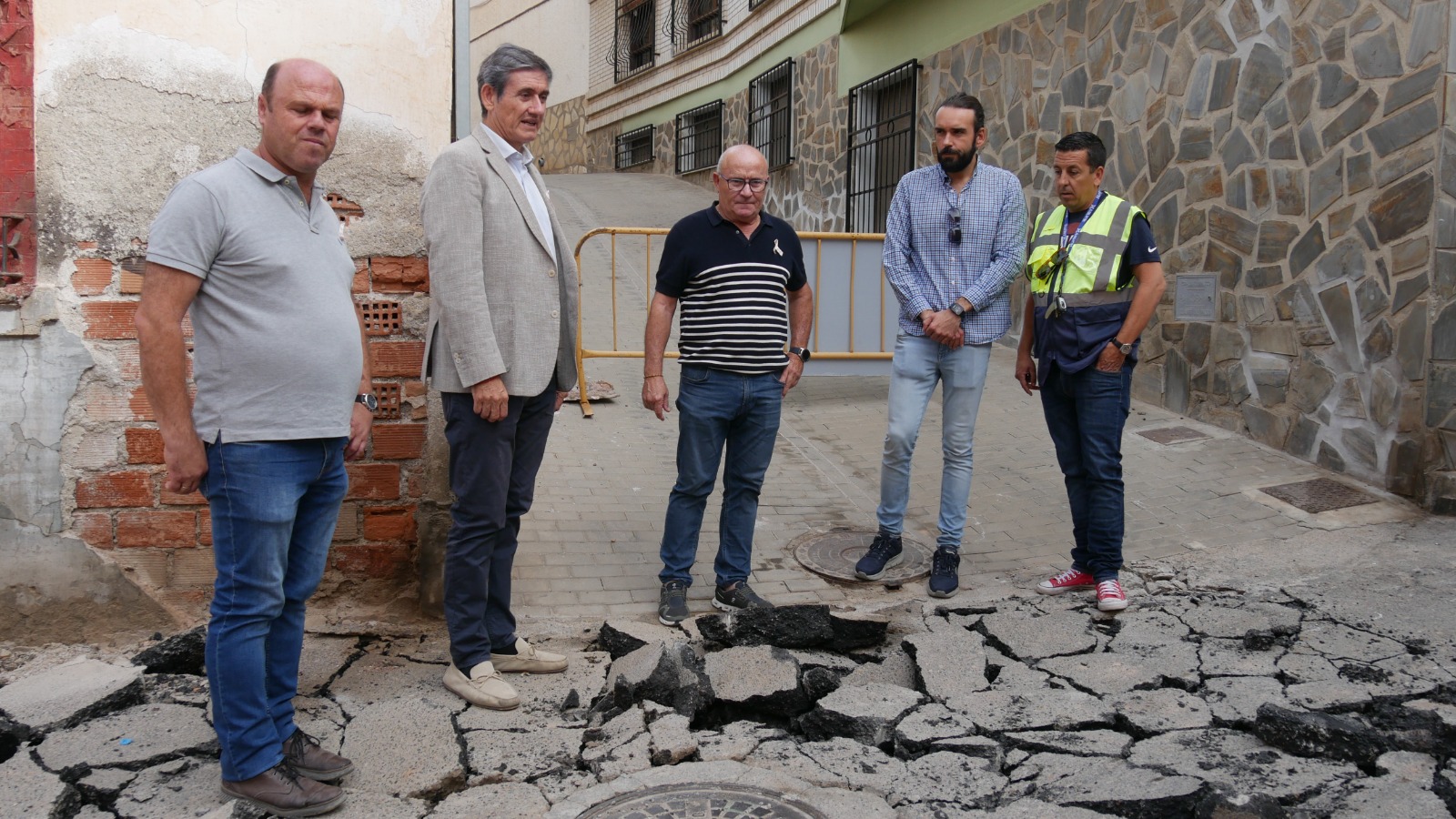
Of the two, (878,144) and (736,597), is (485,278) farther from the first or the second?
(878,144)

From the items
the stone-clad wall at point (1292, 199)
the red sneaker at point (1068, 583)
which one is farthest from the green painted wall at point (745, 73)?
the red sneaker at point (1068, 583)

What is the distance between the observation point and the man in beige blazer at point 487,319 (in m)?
3.54

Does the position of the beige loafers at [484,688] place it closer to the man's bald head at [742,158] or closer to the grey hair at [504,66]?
the grey hair at [504,66]

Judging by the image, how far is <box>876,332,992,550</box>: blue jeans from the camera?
16.0ft

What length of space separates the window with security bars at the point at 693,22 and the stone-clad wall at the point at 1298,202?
1045 centimetres

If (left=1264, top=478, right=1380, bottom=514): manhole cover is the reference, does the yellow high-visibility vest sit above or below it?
above

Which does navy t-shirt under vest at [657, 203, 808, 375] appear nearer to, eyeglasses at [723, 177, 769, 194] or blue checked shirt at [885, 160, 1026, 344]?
eyeglasses at [723, 177, 769, 194]

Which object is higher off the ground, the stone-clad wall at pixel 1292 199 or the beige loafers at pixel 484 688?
the stone-clad wall at pixel 1292 199

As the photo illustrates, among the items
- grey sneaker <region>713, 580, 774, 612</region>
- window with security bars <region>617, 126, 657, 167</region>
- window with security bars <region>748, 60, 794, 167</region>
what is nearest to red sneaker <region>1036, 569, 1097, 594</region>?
grey sneaker <region>713, 580, 774, 612</region>

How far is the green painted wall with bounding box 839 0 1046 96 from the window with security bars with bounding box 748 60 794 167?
1661 mm

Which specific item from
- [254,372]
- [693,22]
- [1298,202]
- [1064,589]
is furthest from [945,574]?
[693,22]

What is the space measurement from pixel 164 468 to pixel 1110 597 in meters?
3.73

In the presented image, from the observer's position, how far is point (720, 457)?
15.1ft

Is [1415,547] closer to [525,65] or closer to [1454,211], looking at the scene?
[1454,211]
